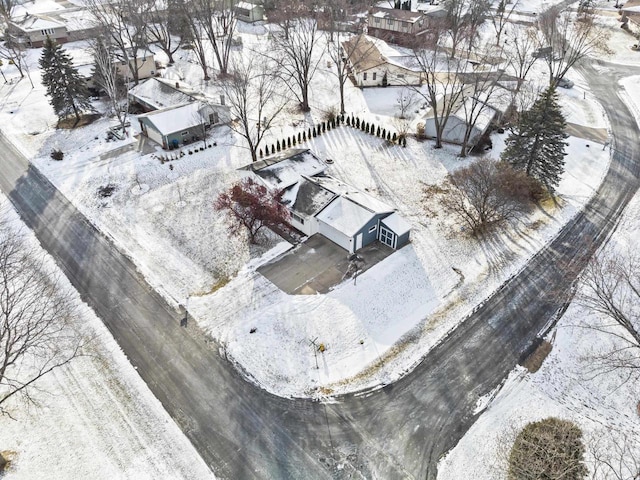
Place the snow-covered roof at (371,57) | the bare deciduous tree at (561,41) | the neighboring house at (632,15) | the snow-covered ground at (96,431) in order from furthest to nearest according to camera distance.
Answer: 1. the neighboring house at (632,15)
2. the snow-covered roof at (371,57)
3. the bare deciduous tree at (561,41)
4. the snow-covered ground at (96,431)

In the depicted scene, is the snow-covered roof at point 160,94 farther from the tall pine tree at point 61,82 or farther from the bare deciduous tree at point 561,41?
the bare deciduous tree at point 561,41

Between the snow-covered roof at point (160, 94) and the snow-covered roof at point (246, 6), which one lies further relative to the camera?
the snow-covered roof at point (246, 6)

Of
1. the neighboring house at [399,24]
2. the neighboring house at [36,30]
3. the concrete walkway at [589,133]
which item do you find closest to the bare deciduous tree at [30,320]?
the concrete walkway at [589,133]

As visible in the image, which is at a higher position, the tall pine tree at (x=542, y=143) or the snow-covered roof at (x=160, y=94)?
the tall pine tree at (x=542, y=143)

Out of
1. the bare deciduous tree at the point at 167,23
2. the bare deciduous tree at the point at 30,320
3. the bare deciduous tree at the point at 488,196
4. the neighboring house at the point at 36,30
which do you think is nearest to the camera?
the bare deciduous tree at the point at 30,320

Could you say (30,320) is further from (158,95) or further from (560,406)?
(158,95)

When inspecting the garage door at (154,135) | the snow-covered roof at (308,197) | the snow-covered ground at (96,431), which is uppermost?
the snow-covered roof at (308,197)
